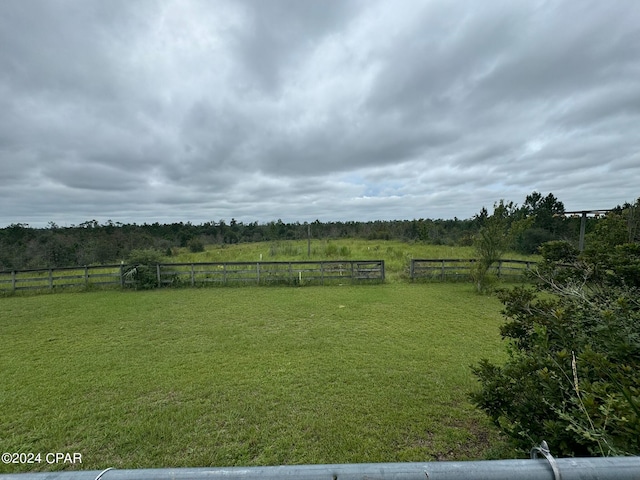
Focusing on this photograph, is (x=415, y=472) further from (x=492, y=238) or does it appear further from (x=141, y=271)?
(x=141, y=271)

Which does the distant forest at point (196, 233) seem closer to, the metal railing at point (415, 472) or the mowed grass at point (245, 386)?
the mowed grass at point (245, 386)

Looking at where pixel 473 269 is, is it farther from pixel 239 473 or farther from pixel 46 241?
pixel 46 241

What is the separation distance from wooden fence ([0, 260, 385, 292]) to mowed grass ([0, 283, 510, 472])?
4060 millimetres

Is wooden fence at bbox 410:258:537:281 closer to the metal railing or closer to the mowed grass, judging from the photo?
the mowed grass

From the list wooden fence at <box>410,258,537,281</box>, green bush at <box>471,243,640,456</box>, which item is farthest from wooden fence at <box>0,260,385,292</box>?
green bush at <box>471,243,640,456</box>

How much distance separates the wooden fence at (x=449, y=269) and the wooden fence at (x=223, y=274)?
5.42 ft

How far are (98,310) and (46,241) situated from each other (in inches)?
1104

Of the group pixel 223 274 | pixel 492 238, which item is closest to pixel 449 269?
pixel 492 238

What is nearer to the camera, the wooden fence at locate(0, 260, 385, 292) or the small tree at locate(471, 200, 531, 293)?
the small tree at locate(471, 200, 531, 293)

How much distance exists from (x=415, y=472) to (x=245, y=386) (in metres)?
3.44

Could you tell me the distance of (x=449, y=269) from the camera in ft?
39.7

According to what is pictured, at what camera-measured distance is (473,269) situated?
34.5ft

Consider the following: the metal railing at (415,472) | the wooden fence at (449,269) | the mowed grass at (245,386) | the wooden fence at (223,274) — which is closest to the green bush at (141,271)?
the wooden fence at (223,274)

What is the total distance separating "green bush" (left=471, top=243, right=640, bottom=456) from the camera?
48.3 inches
